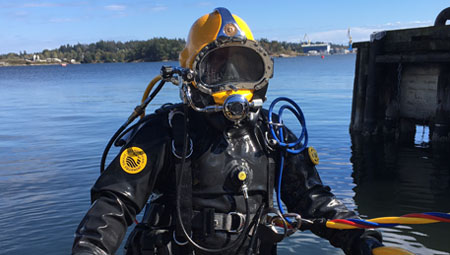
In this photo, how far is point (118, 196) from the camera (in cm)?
277

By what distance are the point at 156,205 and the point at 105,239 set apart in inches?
17.2

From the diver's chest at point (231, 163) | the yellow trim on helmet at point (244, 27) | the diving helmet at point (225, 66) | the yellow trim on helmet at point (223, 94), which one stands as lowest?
the diver's chest at point (231, 163)

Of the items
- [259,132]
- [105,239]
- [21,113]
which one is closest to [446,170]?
[259,132]

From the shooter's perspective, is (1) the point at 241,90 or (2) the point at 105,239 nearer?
(2) the point at 105,239

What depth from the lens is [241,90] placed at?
2926 mm

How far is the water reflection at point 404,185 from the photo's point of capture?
23.4 ft

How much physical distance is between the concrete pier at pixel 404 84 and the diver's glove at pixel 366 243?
32.2 feet

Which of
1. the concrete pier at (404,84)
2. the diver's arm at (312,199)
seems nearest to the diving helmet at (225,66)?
the diver's arm at (312,199)

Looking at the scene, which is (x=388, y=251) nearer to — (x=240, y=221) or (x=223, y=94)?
(x=240, y=221)

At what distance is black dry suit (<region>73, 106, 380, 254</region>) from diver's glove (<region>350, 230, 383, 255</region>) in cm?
3

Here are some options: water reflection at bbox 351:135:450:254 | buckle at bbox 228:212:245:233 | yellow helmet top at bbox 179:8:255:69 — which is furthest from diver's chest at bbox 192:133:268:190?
water reflection at bbox 351:135:450:254

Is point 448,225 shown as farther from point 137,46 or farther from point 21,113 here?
point 137,46

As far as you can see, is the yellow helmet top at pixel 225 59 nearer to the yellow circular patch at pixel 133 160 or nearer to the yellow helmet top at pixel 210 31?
the yellow helmet top at pixel 210 31

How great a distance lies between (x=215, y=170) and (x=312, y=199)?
64 centimetres
